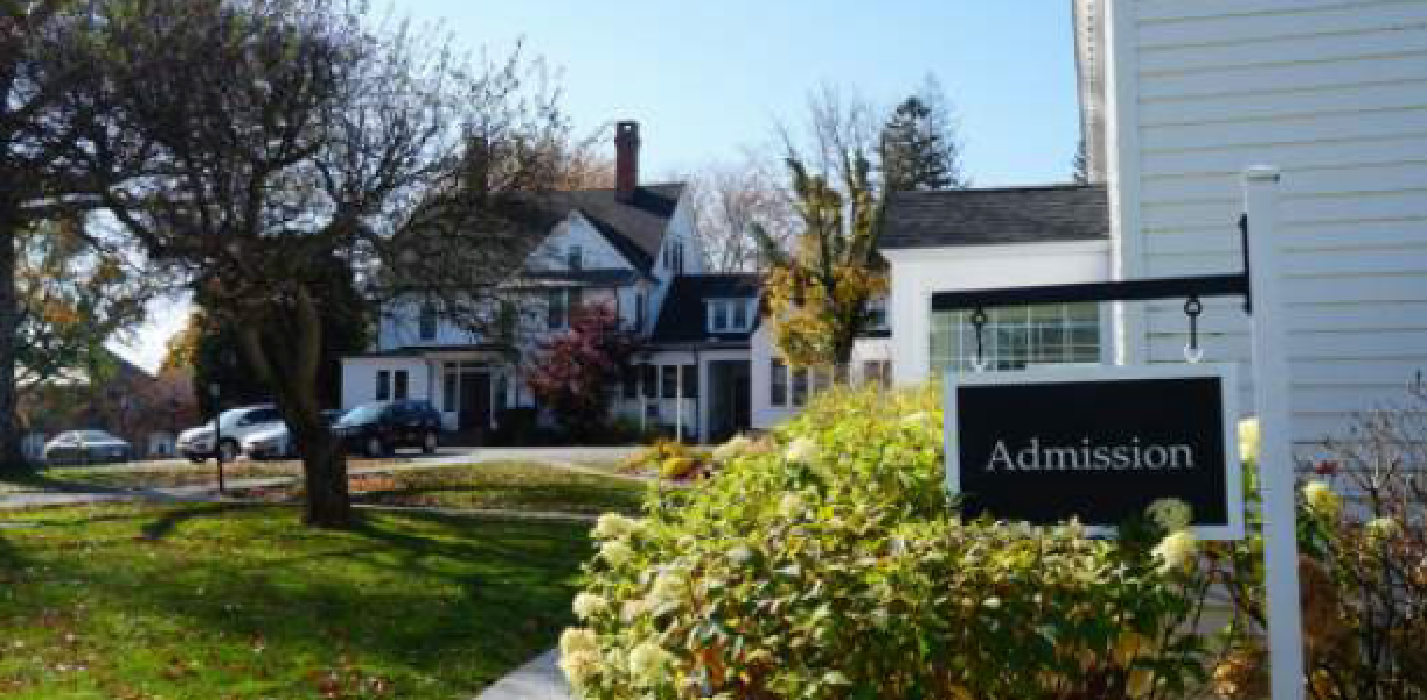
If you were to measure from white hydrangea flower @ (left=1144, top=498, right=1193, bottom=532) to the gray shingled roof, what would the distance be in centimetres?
786

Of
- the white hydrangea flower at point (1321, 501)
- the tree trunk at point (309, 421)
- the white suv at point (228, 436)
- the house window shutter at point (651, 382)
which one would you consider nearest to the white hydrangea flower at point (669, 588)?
the white hydrangea flower at point (1321, 501)

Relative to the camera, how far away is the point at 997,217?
11.7 metres

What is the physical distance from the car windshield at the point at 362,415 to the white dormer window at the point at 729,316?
1291 centimetres

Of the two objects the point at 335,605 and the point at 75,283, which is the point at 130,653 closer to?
the point at 335,605

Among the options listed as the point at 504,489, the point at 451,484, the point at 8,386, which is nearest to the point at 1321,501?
the point at 504,489

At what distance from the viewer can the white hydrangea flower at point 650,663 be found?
291 cm

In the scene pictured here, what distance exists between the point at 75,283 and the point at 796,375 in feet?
70.4

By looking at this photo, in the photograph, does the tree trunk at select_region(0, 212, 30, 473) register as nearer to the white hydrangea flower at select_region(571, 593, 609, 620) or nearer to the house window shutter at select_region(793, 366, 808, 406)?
the house window shutter at select_region(793, 366, 808, 406)

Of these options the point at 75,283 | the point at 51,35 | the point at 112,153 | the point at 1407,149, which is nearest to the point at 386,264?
the point at 112,153

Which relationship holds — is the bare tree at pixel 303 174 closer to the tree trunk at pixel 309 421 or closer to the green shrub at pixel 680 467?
the tree trunk at pixel 309 421

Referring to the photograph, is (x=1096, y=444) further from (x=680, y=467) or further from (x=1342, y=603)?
(x=680, y=467)

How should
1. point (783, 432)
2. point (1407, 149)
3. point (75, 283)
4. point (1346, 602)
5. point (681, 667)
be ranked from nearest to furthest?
point (681, 667), point (1346, 602), point (783, 432), point (1407, 149), point (75, 283)

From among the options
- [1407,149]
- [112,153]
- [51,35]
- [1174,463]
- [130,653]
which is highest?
[51,35]

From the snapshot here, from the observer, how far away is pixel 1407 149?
6.03m
